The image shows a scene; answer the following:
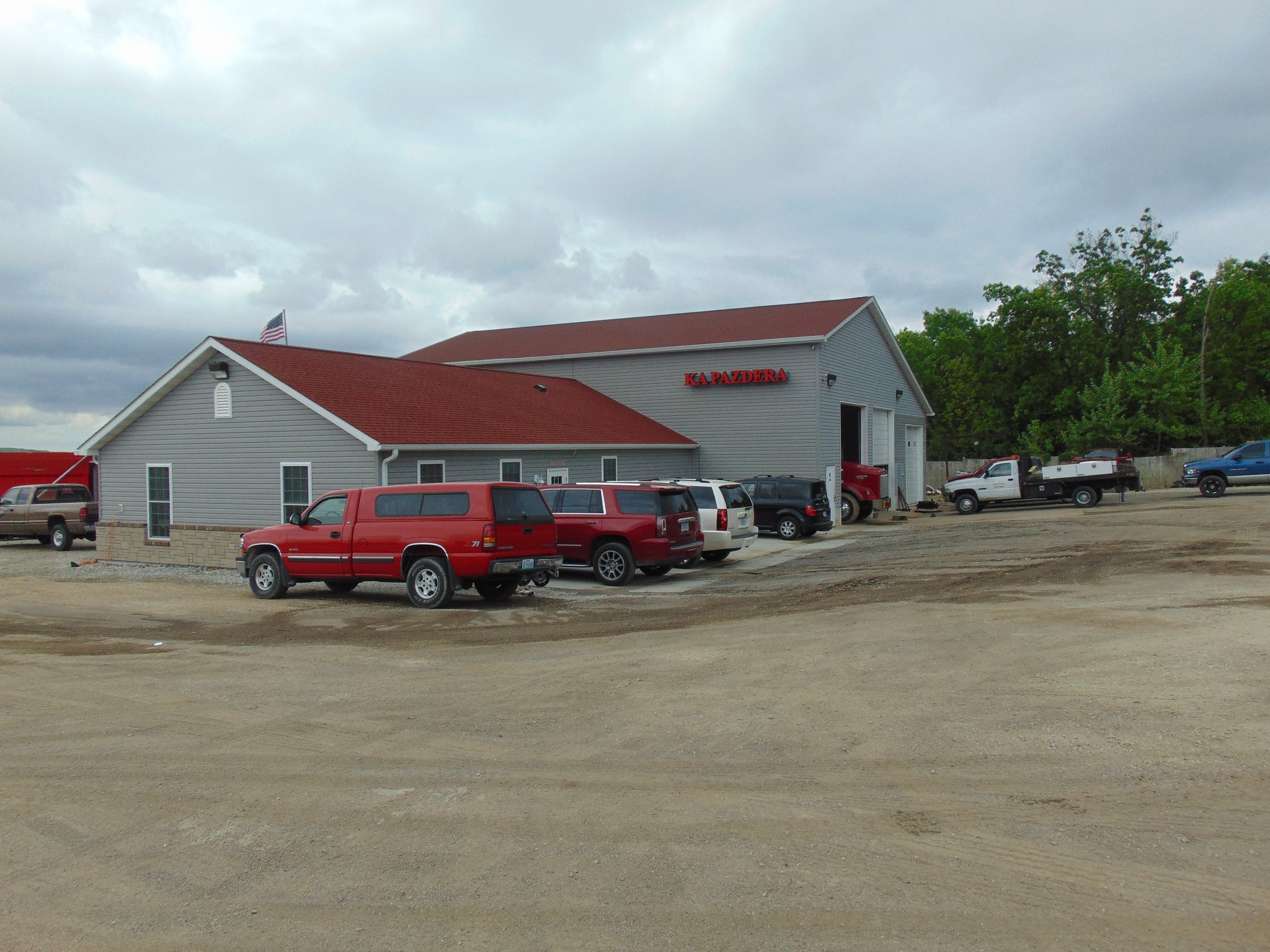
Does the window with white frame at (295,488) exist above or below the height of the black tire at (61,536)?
above

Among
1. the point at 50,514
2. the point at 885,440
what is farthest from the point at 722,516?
the point at 50,514

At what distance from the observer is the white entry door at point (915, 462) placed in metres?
38.9

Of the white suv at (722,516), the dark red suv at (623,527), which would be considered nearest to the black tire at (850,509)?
the white suv at (722,516)

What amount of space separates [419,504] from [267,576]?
136 inches

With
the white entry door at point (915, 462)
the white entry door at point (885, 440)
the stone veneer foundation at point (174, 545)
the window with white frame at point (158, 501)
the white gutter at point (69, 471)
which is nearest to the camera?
the stone veneer foundation at point (174, 545)

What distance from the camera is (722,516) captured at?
19047 mm

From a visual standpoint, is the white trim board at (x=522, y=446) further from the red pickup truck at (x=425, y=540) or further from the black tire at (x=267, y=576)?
the red pickup truck at (x=425, y=540)

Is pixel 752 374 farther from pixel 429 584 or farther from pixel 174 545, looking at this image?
pixel 429 584

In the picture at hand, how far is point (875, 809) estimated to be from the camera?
540cm

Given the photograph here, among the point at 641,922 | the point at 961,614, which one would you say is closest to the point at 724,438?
the point at 961,614

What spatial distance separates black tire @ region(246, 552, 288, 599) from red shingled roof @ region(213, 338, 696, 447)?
370cm

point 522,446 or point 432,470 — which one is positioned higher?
point 522,446

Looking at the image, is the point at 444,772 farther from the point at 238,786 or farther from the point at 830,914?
the point at 830,914

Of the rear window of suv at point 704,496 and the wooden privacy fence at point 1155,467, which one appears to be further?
the wooden privacy fence at point 1155,467
